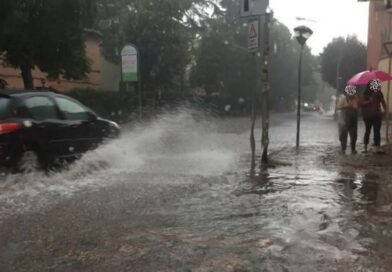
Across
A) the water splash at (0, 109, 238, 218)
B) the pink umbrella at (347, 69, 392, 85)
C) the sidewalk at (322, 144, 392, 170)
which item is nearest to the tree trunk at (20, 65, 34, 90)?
the water splash at (0, 109, 238, 218)

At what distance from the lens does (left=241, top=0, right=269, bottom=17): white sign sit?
1016cm

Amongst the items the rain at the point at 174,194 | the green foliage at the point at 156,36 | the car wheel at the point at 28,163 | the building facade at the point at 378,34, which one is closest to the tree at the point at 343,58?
the building facade at the point at 378,34

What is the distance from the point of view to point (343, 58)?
56094 millimetres

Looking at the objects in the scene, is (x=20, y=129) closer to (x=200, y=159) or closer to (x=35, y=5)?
(x=200, y=159)

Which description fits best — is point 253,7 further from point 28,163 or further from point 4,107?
point 28,163

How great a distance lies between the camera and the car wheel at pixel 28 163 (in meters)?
8.48

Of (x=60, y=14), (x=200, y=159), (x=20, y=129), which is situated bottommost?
(x=200, y=159)

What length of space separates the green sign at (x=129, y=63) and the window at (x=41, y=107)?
460 inches

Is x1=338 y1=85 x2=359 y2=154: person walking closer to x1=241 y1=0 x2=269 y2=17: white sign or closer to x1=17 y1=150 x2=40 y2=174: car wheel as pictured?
x1=241 y1=0 x2=269 y2=17: white sign

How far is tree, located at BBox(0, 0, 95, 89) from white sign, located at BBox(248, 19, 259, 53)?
30.9 feet

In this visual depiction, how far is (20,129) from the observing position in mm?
8430

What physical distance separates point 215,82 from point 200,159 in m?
33.7

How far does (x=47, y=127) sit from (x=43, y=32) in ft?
33.4

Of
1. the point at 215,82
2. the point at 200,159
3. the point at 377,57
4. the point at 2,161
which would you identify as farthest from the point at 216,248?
the point at 215,82
